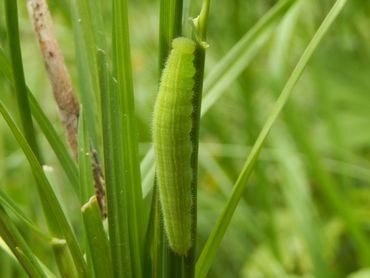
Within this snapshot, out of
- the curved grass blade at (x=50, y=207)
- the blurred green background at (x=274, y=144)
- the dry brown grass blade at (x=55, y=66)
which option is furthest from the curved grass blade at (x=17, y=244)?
the blurred green background at (x=274, y=144)

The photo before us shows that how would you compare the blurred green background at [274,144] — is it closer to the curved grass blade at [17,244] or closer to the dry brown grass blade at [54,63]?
the dry brown grass blade at [54,63]

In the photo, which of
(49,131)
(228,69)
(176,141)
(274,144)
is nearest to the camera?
(176,141)

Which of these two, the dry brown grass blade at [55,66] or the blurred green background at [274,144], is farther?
the blurred green background at [274,144]

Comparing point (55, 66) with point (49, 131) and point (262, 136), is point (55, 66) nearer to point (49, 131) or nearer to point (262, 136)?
point (49, 131)

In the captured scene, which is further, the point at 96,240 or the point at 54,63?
the point at 54,63

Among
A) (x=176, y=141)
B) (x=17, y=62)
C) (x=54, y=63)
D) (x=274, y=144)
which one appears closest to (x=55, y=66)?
(x=54, y=63)

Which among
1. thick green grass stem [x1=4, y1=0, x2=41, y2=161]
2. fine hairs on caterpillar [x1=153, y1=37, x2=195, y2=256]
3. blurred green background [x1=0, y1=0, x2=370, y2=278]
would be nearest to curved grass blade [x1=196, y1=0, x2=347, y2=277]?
fine hairs on caterpillar [x1=153, y1=37, x2=195, y2=256]
